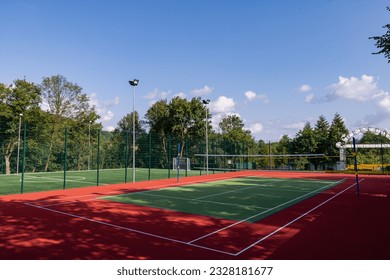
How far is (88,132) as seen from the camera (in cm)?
4497

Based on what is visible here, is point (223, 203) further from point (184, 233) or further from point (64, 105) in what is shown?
point (64, 105)

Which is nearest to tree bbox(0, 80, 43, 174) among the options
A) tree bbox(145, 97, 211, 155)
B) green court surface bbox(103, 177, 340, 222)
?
tree bbox(145, 97, 211, 155)

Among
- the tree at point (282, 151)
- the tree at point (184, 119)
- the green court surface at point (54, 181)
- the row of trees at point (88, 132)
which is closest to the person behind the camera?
the green court surface at point (54, 181)

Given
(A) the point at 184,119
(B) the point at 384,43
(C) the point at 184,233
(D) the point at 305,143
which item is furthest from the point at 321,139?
(C) the point at 184,233

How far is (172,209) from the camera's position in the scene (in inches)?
378

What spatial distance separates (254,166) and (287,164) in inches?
165

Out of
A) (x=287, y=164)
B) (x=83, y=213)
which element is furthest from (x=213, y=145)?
(x=83, y=213)

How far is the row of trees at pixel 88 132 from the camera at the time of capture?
100ft

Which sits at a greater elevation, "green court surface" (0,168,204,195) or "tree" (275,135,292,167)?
"tree" (275,135,292,167)

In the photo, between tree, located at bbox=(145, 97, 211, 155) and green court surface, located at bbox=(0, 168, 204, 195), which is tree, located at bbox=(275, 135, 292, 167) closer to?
tree, located at bbox=(145, 97, 211, 155)

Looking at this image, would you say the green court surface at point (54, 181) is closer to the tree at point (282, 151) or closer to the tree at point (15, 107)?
the tree at point (15, 107)

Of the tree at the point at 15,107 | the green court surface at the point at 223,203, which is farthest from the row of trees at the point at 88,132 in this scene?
the green court surface at the point at 223,203

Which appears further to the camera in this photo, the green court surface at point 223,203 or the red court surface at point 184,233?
the green court surface at point 223,203

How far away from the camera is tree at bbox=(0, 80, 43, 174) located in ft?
105
